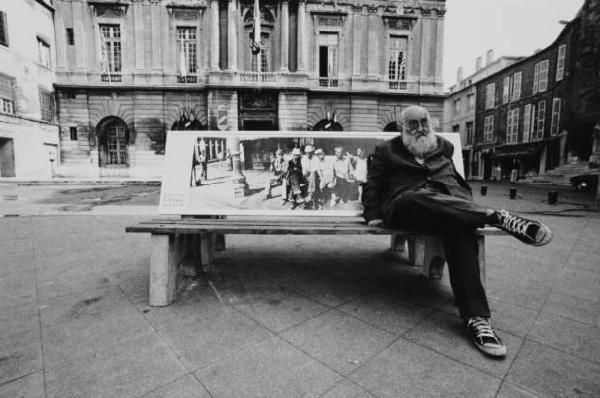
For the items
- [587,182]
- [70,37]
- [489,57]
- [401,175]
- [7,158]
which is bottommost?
[587,182]

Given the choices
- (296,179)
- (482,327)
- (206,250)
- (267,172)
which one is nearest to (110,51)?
(206,250)

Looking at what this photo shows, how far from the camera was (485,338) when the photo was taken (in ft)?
6.07

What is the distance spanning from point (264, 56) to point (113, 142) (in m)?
11.6

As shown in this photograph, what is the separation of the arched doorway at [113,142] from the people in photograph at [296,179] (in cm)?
2068

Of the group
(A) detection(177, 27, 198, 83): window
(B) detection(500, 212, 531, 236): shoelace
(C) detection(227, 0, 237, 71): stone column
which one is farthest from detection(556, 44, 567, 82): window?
(B) detection(500, 212, 531, 236): shoelace

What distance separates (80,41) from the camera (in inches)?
768

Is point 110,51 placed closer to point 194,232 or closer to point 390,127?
point 390,127

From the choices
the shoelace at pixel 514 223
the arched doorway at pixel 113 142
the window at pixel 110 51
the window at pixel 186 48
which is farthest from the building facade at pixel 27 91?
the shoelace at pixel 514 223

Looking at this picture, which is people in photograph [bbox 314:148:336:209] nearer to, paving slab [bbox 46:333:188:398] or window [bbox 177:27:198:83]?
paving slab [bbox 46:333:188:398]

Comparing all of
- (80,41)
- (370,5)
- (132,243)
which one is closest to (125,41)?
(80,41)

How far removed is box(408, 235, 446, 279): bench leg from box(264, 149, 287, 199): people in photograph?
4.91 feet

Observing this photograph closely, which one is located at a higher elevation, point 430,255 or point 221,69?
point 221,69

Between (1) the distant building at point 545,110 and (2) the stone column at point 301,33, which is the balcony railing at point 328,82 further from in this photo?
(1) the distant building at point 545,110

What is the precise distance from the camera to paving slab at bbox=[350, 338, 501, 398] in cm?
149
